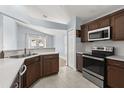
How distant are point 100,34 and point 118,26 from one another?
2.23 feet

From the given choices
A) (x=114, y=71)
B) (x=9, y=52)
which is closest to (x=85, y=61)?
(x=114, y=71)

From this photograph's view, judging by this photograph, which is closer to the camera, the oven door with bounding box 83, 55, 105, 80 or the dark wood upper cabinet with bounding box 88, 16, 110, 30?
the oven door with bounding box 83, 55, 105, 80

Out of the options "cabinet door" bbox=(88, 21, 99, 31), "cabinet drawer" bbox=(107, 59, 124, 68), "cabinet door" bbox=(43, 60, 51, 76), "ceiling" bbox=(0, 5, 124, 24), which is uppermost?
"ceiling" bbox=(0, 5, 124, 24)

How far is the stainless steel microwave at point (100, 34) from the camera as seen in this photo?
3.22 m

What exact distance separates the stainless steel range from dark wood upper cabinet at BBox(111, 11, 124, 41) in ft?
1.71

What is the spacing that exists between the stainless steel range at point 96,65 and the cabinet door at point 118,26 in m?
0.52

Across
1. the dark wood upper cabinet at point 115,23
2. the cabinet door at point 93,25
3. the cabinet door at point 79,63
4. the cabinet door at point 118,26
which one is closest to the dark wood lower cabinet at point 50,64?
the cabinet door at point 79,63

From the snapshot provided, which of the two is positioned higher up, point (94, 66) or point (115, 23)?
point (115, 23)

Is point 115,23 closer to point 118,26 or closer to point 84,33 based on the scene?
point 118,26

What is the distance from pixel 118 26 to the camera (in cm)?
292

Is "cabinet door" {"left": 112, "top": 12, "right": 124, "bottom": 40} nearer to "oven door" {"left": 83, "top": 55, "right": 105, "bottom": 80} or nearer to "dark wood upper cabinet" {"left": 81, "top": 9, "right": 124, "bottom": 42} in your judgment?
"dark wood upper cabinet" {"left": 81, "top": 9, "right": 124, "bottom": 42}

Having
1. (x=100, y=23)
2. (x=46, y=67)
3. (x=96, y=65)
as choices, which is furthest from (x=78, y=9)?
(x=46, y=67)

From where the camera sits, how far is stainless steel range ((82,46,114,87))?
2.99m

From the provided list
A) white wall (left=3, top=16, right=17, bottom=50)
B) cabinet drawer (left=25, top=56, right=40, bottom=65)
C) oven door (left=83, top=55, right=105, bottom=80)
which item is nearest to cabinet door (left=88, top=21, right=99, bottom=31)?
oven door (left=83, top=55, right=105, bottom=80)
